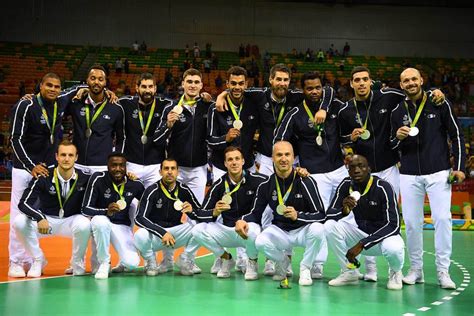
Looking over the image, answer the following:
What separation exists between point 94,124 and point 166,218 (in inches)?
68.0

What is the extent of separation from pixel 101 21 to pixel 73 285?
31.9 metres

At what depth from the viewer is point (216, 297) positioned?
6637mm

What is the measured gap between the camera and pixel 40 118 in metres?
8.34

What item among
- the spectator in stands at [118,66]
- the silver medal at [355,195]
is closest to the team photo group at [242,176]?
the silver medal at [355,195]

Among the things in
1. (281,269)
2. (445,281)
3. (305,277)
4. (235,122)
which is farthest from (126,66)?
(445,281)

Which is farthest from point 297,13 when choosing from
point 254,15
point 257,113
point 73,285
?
point 73,285

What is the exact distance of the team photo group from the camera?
24.8 ft

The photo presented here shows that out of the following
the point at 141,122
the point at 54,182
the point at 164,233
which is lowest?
the point at 164,233

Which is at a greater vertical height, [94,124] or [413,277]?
[94,124]

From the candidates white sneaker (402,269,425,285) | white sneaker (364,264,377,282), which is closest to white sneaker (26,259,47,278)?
white sneaker (364,264,377,282)

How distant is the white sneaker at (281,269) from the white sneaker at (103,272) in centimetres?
223

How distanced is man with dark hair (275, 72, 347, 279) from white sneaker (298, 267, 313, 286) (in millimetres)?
526

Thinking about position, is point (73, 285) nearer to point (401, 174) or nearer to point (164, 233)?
point (164, 233)

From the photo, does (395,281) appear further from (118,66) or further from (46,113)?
(118,66)
